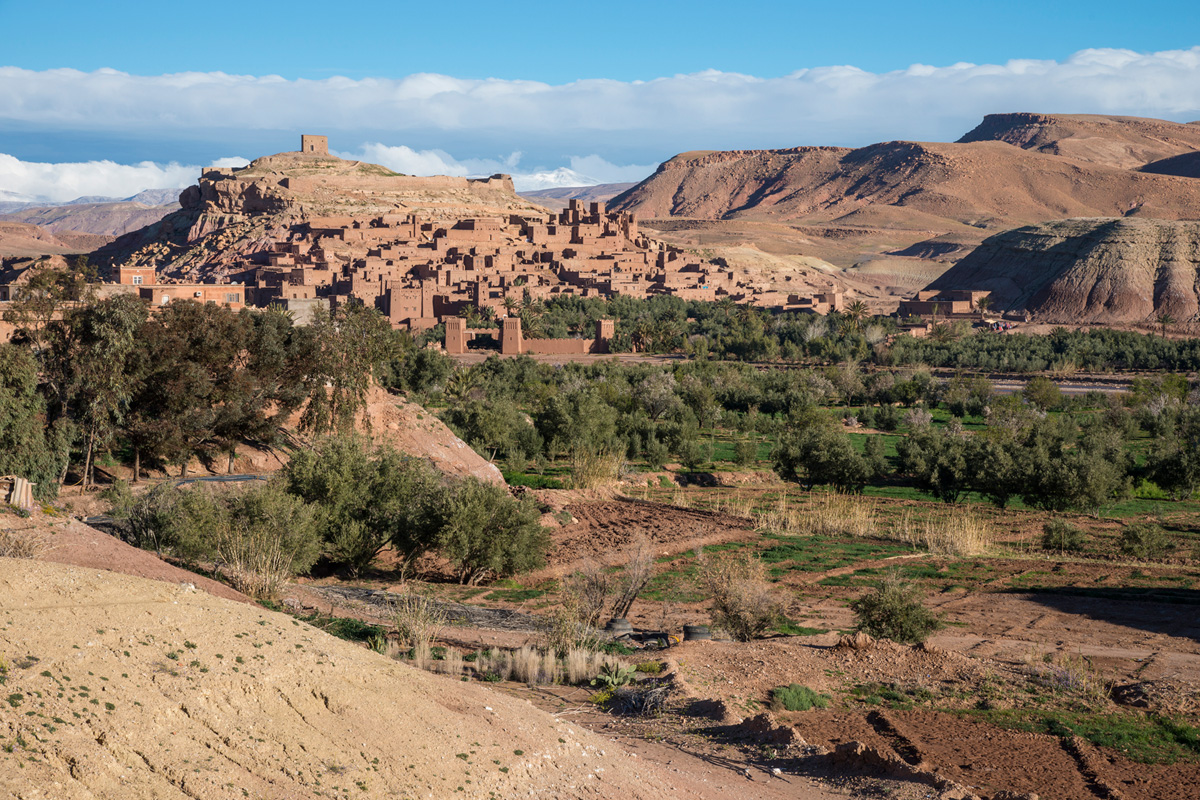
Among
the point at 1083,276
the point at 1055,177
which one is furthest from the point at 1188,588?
the point at 1055,177

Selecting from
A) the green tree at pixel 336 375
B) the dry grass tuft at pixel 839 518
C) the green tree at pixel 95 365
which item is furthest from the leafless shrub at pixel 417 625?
the green tree at pixel 336 375

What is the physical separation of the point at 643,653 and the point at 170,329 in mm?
15640

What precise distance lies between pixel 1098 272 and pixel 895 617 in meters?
90.4

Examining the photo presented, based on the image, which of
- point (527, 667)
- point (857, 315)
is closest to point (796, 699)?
point (527, 667)

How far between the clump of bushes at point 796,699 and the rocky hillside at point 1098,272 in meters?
87.3

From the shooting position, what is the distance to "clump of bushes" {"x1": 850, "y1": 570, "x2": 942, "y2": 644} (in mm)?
12852

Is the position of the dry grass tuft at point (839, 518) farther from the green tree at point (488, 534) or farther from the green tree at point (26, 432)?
→ the green tree at point (26, 432)

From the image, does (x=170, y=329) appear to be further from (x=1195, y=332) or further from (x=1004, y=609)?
(x=1195, y=332)

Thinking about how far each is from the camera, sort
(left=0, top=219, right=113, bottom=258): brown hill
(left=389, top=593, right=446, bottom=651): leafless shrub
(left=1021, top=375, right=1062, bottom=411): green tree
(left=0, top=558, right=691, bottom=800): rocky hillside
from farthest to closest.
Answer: (left=0, top=219, right=113, bottom=258): brown hill
(left=1021, top=375, right=1062, bottom=411): green tree
(left=389, top=593, right=446, bottom=651): leafless shrub
(left=0, top=558, right=691, bottom=800): rocky hillside

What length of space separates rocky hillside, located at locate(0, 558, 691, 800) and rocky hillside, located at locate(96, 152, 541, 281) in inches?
3270

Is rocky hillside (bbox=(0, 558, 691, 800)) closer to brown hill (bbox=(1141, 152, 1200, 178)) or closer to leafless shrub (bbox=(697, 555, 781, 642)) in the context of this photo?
leafless shrub (bbox=(697, 555, 781, 642))

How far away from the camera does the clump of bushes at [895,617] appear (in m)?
12.9

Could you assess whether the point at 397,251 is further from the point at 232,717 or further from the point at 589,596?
the point at 232,717

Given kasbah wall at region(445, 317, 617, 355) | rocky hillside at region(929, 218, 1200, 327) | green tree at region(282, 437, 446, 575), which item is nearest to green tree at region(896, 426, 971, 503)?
green tree at region(282, 437, 446, 575)
